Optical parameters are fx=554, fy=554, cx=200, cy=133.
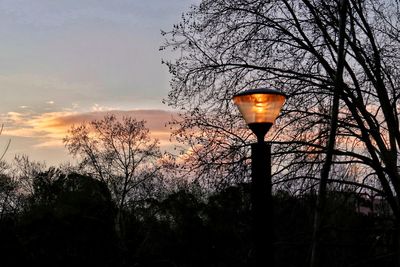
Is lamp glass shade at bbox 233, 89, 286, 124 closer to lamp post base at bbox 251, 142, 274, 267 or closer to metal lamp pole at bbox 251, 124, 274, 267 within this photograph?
metal lamp pole at bbox 251, 124, 274, 267

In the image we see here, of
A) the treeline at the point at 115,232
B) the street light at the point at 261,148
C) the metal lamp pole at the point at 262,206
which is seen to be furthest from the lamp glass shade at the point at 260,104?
the treeline at the point at 115,232

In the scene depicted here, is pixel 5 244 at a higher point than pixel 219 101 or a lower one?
lower

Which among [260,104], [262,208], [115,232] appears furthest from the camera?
[115,232]

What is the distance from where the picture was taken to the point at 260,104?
5.12 meters

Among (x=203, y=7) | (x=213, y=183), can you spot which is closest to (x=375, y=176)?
(x=213, y=183)

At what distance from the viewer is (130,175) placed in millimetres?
34750

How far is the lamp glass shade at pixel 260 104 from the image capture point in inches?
201

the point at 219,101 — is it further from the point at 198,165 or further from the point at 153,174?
the point at 153,174

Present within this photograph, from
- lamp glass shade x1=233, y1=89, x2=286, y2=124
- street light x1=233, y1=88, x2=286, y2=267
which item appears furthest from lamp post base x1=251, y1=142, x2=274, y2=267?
lamp glass shade x1=233, y1=89, x2=286, y2=124

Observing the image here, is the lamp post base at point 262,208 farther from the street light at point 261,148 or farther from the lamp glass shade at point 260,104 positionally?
the lamp glass shade at point 260,104

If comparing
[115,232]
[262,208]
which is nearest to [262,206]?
[262,208]

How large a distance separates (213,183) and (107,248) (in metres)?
22.6

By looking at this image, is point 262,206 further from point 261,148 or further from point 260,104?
point 260,104

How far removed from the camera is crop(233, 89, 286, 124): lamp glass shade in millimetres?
5113
